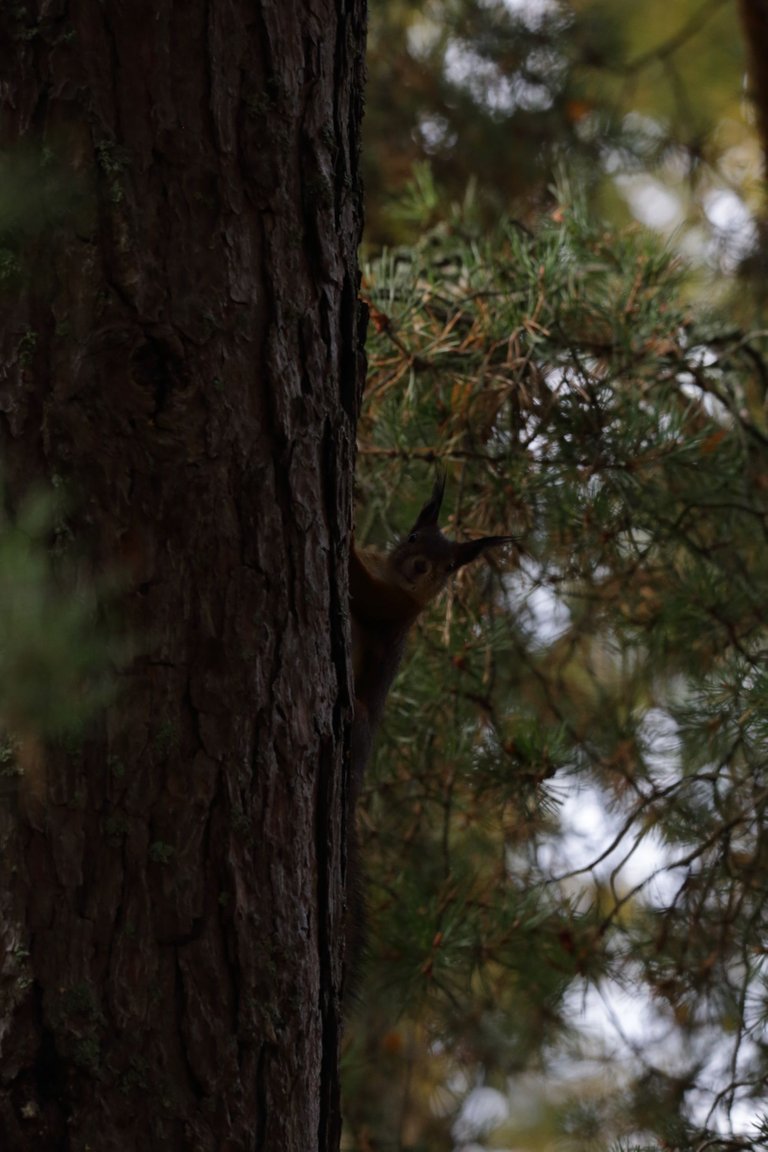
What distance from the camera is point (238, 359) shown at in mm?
1046

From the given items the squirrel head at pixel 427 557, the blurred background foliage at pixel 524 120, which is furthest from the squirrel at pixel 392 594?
the blurred background foliage at pixel 524 120

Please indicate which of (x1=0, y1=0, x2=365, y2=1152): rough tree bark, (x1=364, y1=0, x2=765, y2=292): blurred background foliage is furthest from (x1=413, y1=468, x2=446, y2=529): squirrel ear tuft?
(x1=364, y1=0, x2=765, y2=292): blurred background foliage

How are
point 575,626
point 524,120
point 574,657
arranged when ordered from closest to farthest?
1. point 575,626
2. point 574,657
3. point 524,120

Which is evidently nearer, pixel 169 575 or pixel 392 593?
pixel 169 575

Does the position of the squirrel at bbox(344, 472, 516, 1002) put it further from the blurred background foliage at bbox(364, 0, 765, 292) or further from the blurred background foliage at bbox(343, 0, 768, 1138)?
the blurred background foliage at bbox(364, 0, 765, 292)

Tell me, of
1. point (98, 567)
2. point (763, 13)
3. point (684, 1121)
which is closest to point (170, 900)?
point (98, 567)

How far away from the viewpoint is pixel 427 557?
1.91 m

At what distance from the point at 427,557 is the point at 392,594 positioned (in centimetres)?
7

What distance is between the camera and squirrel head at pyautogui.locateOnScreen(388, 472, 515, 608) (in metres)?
1.88

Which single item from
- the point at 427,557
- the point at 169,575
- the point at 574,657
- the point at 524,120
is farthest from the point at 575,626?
the point at 524,120

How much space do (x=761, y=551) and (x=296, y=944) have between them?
1496 millimetres

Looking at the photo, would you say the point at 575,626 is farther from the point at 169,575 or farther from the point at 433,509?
the point at 169,575

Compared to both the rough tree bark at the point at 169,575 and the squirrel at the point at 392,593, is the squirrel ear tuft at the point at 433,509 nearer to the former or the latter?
the squirrel at the point at 392,593

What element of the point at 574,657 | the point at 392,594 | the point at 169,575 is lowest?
the point at 169,575
